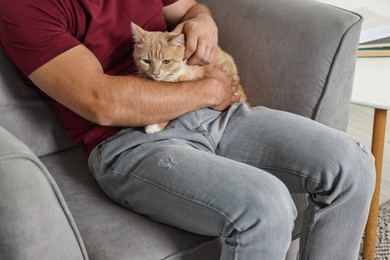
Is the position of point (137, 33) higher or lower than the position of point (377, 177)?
higher

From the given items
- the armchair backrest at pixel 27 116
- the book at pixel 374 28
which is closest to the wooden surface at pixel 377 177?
the book at pixel 374 28

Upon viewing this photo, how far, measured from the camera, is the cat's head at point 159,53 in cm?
137

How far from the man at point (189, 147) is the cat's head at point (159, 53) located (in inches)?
1.9

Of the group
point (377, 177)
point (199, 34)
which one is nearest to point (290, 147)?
point (199, 34)

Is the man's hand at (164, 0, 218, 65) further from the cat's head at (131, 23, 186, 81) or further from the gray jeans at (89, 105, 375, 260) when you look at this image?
the gray jeans at (89, 105, 375, 260)

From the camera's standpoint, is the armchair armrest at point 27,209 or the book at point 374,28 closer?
the armchair armrest at point 27,209

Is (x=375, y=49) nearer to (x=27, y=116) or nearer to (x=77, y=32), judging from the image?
(x=77, y=32)

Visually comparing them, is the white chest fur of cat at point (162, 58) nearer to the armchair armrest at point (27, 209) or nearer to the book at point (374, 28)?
the armchair armrest at point (27, 209)

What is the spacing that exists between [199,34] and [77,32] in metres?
0.34

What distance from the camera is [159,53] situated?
4.61 ft

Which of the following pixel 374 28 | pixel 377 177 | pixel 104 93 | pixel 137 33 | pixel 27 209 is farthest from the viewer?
pixel 374 28

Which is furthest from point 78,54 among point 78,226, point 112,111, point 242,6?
point 242,6

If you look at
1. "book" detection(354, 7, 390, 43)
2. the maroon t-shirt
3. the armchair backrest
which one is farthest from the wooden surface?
the armchair backrest

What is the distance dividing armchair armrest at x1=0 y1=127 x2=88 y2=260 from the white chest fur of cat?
1.57 ft
